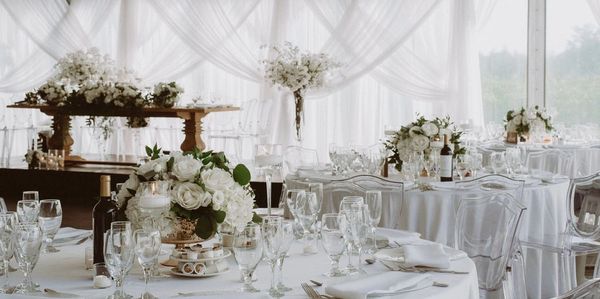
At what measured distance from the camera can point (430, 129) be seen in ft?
17.8

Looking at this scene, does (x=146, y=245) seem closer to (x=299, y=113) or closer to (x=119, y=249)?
(x=119, y=249)

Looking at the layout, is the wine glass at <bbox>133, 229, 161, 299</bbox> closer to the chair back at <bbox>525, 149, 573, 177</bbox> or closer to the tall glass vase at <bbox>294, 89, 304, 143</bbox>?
the chair back at <bbox>525, 149, 573, 177</bbox>

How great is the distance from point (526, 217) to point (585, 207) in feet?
1.18

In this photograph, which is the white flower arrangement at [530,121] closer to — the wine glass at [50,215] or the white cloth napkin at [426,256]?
the white cloth napkin at [426,256]

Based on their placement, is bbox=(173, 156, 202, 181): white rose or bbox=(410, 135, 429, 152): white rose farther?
bbox=(410, 135, 429, 152): white rose

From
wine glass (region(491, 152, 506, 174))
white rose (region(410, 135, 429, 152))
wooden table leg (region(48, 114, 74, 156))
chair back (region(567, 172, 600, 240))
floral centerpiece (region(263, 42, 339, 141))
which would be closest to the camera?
chair back (region(567, 172, 600, 240))

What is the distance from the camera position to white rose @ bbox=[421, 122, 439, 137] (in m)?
5.43

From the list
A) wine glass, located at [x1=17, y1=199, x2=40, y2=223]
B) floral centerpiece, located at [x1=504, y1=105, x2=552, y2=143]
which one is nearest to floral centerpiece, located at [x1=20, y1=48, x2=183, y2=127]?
floral centerpiece, located at [x1=504, y1=105, x2=552, y2=143]

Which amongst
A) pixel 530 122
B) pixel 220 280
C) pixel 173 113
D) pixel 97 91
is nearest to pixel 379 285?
pixel 220 280

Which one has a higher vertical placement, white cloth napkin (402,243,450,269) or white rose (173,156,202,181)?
white rose (173,156,202,181)

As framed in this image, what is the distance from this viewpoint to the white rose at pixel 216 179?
115 inches

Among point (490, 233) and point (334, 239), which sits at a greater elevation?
point (334, 239)

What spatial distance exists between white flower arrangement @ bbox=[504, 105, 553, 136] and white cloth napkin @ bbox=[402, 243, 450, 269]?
5455mm

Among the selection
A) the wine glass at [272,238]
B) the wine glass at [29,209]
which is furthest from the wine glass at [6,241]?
the wine glass at [272,238]
